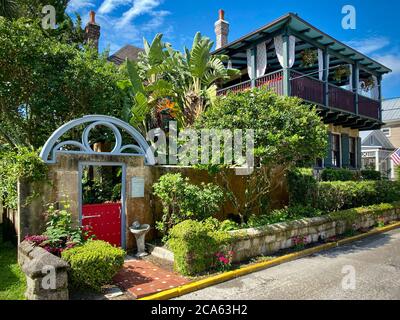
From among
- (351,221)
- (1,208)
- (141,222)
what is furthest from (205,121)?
(1,208)

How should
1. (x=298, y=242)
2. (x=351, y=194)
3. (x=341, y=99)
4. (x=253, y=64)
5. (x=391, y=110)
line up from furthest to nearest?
(x=391, y=110)
(x=341, y=99)
(x=253, y=64)
(x=351, y=194)
(x=298, y=242)

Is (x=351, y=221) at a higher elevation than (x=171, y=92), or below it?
below

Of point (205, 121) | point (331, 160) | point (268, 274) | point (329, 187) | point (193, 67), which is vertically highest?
point (193, 67)

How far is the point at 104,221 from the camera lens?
7875 millimetres

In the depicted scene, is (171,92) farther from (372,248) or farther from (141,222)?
(372,248)

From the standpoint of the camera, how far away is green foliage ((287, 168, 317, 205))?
11242 millimetres

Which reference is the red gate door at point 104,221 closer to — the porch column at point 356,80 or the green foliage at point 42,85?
the green foliage at point 42,85

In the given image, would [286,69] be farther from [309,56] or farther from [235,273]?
[235,273]

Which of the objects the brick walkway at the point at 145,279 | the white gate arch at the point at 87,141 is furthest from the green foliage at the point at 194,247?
the white gate arch at the point at 87,141

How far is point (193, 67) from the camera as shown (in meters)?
12.5

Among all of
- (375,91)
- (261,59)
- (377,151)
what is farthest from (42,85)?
(377,151)

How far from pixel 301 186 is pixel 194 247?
6514mm

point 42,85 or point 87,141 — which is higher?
point 42,85
